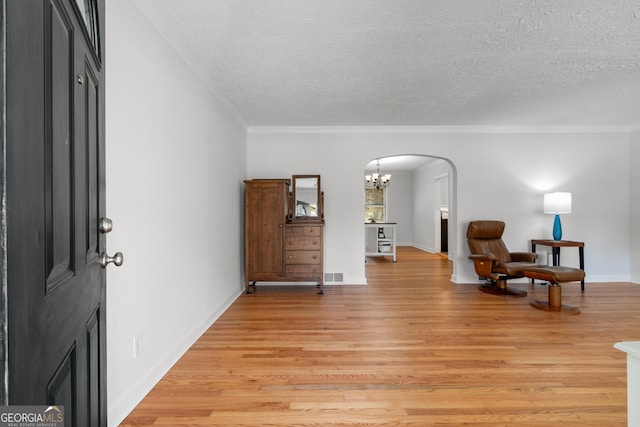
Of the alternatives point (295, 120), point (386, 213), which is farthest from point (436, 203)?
point (295, 120)

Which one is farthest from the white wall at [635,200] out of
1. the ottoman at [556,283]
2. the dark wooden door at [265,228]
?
the dark wooden door at [265,228]

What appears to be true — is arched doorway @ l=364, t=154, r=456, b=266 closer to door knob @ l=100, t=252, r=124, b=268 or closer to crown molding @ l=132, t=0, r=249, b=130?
crown molding @ l=132, t=0, r=249, b=130

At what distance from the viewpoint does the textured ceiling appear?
2158mm

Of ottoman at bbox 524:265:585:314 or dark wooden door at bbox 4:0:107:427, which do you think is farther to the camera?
ottoman at bbox 524:265:585:314

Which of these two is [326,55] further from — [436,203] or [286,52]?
[436,203]

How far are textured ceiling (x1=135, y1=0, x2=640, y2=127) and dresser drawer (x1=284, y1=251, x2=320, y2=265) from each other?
1880mm

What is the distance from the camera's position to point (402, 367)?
234 centimetres

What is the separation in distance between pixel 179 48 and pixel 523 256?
4909mm

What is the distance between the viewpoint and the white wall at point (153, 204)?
1.72 meters

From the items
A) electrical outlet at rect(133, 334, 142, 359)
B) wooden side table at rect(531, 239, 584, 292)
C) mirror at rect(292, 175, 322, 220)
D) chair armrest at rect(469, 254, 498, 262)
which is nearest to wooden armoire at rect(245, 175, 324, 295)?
mirror at rect(292, 175, 322, 220)

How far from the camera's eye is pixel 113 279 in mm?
1691

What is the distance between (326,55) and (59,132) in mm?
2418

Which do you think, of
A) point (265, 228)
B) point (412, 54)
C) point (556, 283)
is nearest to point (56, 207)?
point (412, 54)

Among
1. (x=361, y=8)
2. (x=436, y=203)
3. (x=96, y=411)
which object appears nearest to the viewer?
(x=96, y=411)
